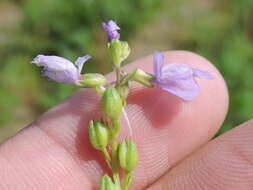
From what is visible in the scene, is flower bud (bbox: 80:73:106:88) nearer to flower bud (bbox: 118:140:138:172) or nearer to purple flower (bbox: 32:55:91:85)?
purple flower (bbox: 32:55:91:85)

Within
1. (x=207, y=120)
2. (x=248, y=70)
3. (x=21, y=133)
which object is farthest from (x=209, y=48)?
(x=21, y=133)

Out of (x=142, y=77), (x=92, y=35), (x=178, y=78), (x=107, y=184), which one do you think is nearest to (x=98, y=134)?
(x=107, y=184)

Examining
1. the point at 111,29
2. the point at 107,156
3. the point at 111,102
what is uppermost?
the point at 111,29

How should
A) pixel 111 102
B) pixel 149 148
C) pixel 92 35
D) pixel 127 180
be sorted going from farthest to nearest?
pixel 92 35 < pixel 149 148 < pixel 127 180 < pixel 111 102

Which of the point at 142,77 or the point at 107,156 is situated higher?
the point at 142,77

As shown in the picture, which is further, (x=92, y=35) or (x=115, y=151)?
(x=92, y=35)

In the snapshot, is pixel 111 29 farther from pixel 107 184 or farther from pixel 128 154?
pixel 107 184

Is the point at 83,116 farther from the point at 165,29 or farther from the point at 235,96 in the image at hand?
the point at 165,29
